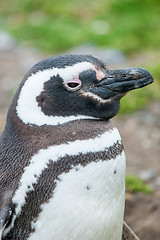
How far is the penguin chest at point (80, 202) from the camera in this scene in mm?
2197

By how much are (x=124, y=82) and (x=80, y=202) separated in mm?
611

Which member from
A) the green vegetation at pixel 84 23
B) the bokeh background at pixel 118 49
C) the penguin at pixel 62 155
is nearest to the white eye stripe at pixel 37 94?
the penguin at pixel 62 155

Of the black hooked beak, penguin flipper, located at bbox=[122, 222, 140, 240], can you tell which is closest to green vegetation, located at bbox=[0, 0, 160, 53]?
Answer: penguin flipper, located at bbox=[122, 222, 140, 240]

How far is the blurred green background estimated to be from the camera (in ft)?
22.1

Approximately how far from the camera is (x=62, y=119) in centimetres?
226

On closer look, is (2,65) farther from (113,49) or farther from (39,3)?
(39,3)

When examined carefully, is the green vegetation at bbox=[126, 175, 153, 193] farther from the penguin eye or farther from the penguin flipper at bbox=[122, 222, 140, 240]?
the penguin eye

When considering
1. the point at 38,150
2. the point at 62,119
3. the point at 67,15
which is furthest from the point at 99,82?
the point at 67,15

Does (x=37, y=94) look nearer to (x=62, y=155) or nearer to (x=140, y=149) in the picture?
(x=62, y=155)

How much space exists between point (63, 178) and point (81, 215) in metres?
0.20

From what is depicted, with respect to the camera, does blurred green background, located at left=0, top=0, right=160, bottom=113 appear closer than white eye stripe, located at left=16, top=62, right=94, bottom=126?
No

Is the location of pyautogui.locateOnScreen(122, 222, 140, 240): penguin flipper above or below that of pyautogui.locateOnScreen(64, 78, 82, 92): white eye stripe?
below

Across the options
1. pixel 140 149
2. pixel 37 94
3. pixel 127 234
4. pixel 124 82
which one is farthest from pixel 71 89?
pixel 140 149

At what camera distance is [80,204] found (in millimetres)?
2211
